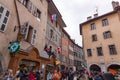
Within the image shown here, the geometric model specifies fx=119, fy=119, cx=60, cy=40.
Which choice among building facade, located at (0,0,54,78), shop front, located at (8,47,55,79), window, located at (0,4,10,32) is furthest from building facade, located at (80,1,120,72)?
window, located at (0,4,10,32)

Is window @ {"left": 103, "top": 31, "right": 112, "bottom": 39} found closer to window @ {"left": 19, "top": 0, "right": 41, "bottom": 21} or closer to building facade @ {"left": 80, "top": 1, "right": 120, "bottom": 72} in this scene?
building facade @ {"left": 80, "top": 1, "right": 120, "bottom": 72}

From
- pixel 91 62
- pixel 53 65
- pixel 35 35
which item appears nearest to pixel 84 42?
pixel 91 62

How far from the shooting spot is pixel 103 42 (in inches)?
813

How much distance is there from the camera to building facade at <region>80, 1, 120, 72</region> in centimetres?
1914

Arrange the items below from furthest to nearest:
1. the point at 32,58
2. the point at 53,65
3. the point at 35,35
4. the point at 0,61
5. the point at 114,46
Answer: the point at 114,46
the point at 53,65
the point at 35,35
the point at 32,58
the point at 0,61

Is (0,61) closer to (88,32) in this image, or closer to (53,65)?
(53,65)

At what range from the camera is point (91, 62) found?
70.7 ft

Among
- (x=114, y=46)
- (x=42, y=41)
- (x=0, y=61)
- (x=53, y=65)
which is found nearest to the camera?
(x=0, y=61)

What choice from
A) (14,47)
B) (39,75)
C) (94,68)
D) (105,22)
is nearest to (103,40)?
(105,22)

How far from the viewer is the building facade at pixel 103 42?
62.8 ft

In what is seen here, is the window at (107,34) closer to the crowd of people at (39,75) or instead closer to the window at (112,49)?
the window at (112,49)

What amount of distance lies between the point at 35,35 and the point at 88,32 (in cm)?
1447

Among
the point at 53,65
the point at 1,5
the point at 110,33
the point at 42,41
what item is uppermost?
the point at 110,33

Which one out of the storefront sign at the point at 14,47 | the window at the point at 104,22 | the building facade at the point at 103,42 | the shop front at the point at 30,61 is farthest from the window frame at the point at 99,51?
the storefront sign at the point at 14,47
